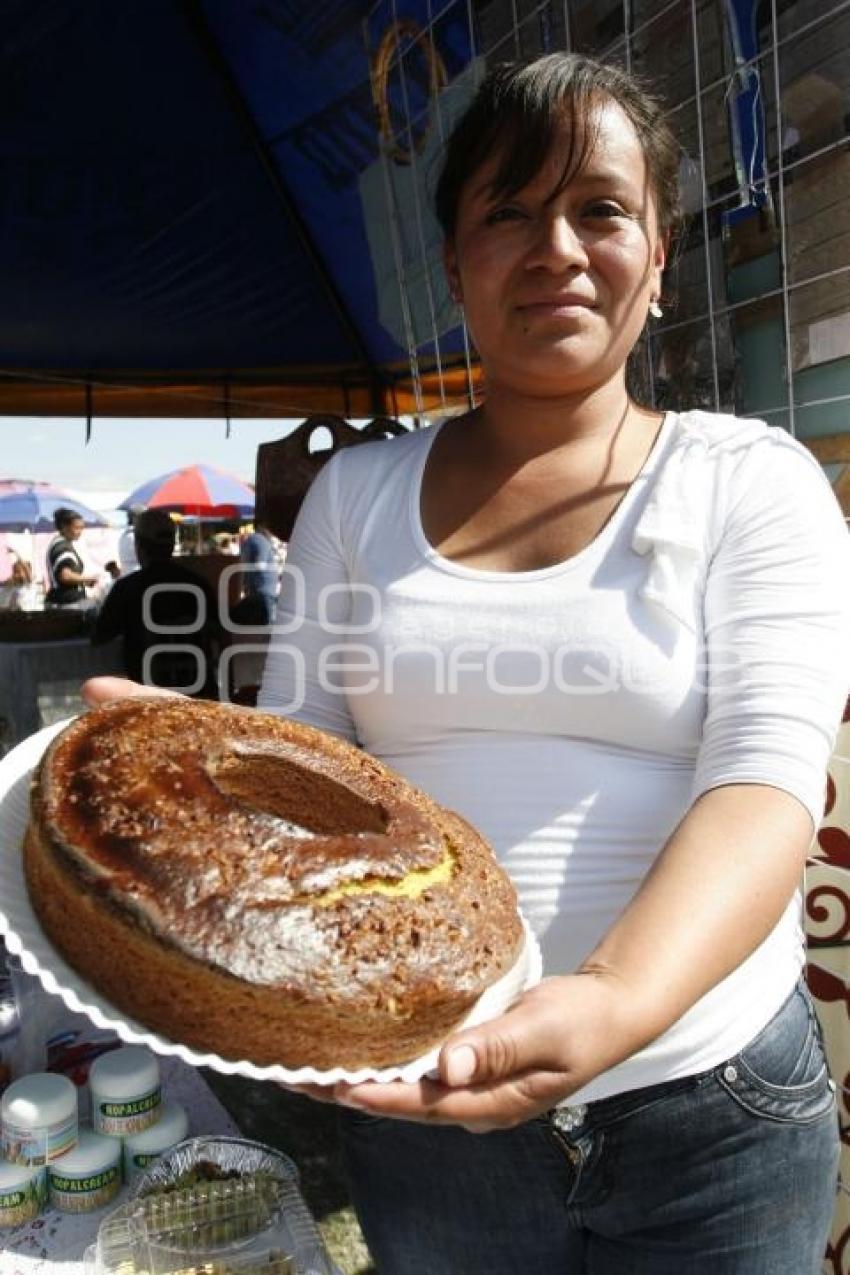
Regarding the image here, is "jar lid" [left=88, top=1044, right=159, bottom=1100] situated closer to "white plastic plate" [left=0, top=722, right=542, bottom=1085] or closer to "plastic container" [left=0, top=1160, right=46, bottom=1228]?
"plastic container" [left=0, top=1160, right=46, bottom=1228]

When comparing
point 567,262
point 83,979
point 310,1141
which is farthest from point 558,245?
point 310,1141

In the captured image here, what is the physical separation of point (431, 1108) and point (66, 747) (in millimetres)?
554

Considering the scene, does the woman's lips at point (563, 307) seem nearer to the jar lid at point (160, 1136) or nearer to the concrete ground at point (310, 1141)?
the jar lid at point (160, 1136)

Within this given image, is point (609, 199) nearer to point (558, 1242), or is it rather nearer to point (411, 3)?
point (558, 1242)

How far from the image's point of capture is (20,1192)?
1312 mm

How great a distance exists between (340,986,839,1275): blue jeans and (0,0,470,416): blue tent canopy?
7.04 feet

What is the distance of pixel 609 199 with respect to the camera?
1.10m

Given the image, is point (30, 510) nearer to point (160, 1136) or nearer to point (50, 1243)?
point (160, 1136)

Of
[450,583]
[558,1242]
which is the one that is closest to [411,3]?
[450,583]

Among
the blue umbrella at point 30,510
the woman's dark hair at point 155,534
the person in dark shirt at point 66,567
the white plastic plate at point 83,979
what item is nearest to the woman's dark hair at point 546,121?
the white plastic plate at point 83,979

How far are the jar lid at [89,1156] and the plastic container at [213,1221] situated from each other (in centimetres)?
6

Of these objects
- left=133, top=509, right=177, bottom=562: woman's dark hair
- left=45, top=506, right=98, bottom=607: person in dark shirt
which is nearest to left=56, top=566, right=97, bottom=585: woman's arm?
left=45, top=506, right=98, bottom=607: person in dark shirt

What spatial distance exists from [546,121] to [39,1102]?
1.47 m

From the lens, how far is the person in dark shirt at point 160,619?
17.9 feet
